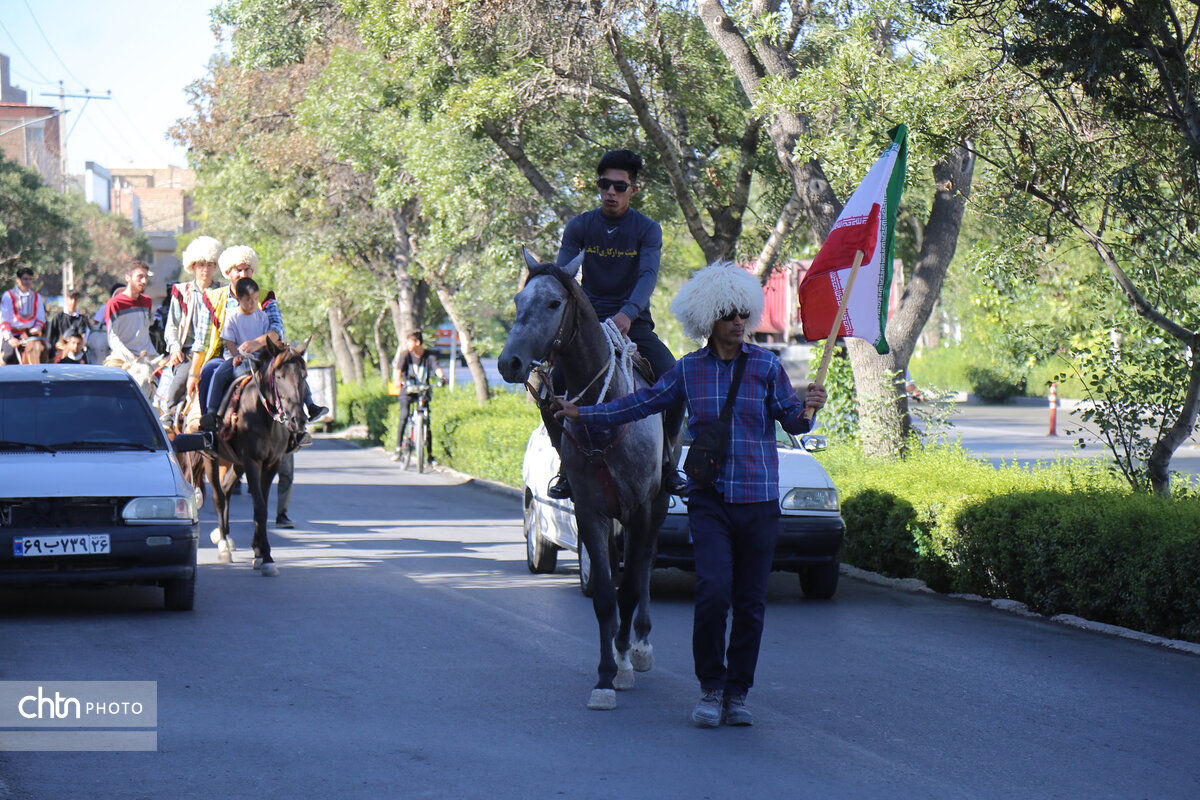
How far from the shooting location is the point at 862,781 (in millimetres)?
6008

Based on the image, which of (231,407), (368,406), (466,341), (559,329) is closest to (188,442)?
(231,407)

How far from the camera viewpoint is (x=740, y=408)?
7.04 m

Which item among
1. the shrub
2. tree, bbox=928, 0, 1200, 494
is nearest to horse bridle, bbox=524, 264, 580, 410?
tree, bbox=928, 0, 1200, 494

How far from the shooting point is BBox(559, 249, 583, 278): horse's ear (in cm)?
743

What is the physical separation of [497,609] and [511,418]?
1503 centimetres

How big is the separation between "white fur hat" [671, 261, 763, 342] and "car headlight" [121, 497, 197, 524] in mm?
4518

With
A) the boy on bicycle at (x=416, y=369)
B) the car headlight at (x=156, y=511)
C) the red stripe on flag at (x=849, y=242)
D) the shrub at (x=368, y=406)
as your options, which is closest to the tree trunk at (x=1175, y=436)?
the red stripe on flag at (x=849, y=242)

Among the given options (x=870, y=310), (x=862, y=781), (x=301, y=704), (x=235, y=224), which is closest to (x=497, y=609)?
(x=301, y=704)

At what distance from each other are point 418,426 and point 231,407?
45.7 feet

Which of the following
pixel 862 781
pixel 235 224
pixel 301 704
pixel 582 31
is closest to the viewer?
pixel 862 781

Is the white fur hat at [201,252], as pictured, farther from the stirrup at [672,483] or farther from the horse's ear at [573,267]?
the stirrup at [672,483]

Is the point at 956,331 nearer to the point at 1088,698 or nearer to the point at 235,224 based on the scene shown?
the point at 235,224

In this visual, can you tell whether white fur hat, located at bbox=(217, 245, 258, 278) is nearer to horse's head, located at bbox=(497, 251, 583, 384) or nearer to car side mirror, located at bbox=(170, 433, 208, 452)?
car side mirror, located at bbox=(170, 433, 208, 452)

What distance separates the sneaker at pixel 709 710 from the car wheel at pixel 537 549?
5.87 m
